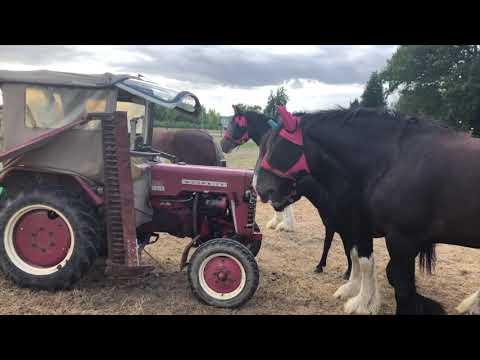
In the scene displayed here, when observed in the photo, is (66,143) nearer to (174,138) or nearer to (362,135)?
(362,135)

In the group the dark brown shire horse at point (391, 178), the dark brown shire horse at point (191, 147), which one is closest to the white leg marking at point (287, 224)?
the dark brown shire horse at point (191, 147)

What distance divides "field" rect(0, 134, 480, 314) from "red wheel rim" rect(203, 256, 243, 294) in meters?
0.22

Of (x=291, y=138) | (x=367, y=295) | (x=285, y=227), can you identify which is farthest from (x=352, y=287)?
(x=285, y=227)

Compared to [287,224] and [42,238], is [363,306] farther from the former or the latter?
[42,238]

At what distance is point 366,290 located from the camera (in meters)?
3.75

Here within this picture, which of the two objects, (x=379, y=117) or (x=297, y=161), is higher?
(x=379, y=117)

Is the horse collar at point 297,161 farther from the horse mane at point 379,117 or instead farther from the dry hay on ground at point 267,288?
the dry hay on ground at point 267,288

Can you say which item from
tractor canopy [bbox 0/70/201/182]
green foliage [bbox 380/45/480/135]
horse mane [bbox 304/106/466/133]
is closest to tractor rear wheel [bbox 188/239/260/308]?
tractor canopy [bbox 0/70/201/182]

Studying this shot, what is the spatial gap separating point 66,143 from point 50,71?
2.55ft

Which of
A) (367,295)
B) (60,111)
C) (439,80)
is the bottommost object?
(367,295)

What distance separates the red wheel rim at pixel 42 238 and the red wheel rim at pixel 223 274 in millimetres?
1464

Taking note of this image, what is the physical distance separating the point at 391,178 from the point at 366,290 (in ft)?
4.33

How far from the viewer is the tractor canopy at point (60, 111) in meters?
A: 3.69

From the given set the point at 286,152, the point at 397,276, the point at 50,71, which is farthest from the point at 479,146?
the point at 50,71
